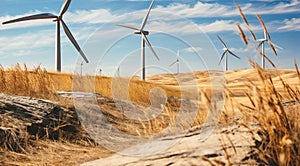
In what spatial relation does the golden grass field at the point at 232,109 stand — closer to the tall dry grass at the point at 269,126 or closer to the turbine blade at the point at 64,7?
the tall dry grass at the point at 269,126

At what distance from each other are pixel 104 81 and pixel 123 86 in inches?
67.6

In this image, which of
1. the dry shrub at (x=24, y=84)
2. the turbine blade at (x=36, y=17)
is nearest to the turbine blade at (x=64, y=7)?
the turbine blade at (x=36, y=17)

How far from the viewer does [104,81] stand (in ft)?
41.5

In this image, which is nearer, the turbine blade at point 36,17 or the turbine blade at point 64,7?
the turbine blade at point 36,17

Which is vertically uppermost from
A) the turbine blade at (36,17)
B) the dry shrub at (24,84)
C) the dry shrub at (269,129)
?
the turbine blade at (36,17)

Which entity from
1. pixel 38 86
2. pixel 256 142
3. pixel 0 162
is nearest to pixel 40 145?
pixel 0 162

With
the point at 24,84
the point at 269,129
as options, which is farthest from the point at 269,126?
the point at 24,84

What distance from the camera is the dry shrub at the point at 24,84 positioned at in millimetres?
8141

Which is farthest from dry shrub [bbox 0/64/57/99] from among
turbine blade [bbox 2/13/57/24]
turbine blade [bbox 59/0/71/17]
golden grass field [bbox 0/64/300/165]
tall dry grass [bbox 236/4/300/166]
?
turbine blade [bbox 59/0/71/17]

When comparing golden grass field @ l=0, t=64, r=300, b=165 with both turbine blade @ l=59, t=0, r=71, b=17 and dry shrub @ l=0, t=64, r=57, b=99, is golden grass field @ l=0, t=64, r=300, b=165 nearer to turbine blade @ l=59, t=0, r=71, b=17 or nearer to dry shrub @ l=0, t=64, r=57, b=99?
dry shrub @ l=0, t=64, r=57, b=99

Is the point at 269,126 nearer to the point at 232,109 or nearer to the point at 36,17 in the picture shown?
the point at 232,109

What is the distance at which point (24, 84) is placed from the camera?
830 centimetres

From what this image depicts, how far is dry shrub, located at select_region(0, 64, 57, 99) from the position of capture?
8141 mm

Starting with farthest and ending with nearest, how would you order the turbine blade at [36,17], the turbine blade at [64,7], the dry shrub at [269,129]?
1. the turbine blade at [64,7]
2. the turbine blade at [36,17]
3. the dry shrub at [269,129]
